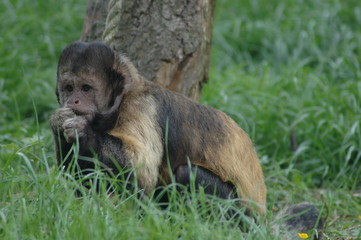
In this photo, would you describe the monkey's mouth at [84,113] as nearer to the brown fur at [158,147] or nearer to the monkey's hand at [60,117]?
the monkey's hand at [60,117]

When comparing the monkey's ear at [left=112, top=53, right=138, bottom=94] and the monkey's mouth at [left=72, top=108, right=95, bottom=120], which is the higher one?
the monkey's ear at [left=112, top=53, right=138, bottom=94]

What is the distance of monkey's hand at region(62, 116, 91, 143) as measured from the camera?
481cm

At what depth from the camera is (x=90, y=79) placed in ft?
16.7

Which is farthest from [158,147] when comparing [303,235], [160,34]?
[160,34]

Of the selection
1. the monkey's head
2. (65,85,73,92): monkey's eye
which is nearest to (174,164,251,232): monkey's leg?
the monkey's head

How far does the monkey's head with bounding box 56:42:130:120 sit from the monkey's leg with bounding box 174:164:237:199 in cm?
82

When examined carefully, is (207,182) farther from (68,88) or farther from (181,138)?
(68,88)

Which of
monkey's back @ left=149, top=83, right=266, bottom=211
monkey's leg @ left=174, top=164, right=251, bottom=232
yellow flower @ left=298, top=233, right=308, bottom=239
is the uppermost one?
monkey's back @ left=149, top=83, right=266, bottom=211

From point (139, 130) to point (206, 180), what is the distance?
2.44 ft

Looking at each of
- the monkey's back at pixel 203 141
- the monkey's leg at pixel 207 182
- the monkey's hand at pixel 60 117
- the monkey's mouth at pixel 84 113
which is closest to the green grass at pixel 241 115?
the monkey's hand at pixel 60 117

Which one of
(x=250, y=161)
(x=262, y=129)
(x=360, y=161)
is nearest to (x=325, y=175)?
(x=360, y=161)

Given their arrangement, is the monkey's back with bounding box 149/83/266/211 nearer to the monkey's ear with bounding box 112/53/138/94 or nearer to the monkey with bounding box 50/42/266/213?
the monkey with bounding box 50/42/266/213

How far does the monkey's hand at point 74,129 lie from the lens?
4.81 m

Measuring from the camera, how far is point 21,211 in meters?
3.99
